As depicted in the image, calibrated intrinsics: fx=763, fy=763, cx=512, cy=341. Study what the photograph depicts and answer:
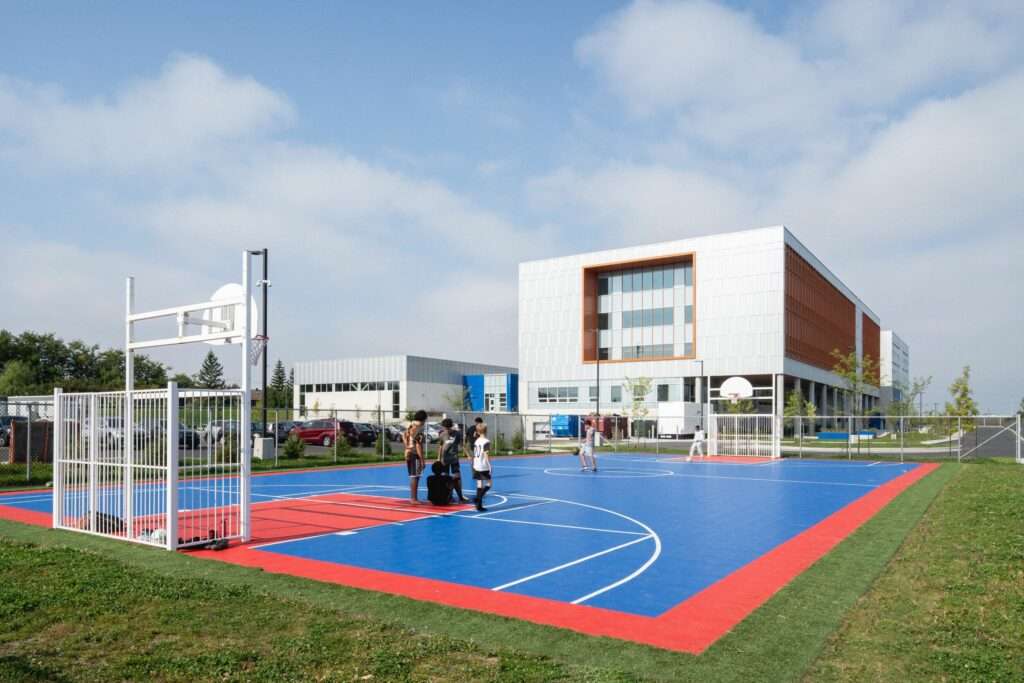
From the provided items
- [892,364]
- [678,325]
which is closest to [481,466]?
[678,325]

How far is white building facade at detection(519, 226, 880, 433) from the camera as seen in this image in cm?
6406

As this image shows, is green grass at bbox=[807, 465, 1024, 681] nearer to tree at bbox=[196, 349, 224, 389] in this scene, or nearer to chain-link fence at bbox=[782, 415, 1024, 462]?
chain-link fence at bbox=[782, 415, 1024, 462]

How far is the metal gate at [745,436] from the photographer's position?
3740cm

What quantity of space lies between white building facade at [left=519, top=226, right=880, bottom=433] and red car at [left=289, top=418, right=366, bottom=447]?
24549 mm

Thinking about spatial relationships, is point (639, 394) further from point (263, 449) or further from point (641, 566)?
point (641, 566)

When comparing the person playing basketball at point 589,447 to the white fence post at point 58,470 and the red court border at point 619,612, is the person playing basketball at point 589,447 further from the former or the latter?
the white fence post at point 58,470

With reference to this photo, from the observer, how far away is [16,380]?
2830 inches

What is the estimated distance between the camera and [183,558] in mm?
10617

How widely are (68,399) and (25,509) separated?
4.85 metres

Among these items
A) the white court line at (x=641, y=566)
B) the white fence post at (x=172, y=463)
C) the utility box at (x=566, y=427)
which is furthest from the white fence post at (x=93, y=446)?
the utility box at (x=566, y=427)

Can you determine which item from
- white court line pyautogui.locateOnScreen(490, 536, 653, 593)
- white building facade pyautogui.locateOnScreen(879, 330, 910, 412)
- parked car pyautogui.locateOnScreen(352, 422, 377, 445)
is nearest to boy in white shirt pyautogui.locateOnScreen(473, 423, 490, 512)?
white court line pyautogui.locateOnScreen(490, 536, 653, 593)

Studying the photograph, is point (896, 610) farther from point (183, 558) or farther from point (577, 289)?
point (577, 289)

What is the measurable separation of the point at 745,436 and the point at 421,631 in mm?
33100

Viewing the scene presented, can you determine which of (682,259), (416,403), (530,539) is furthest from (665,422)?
(530,539)
